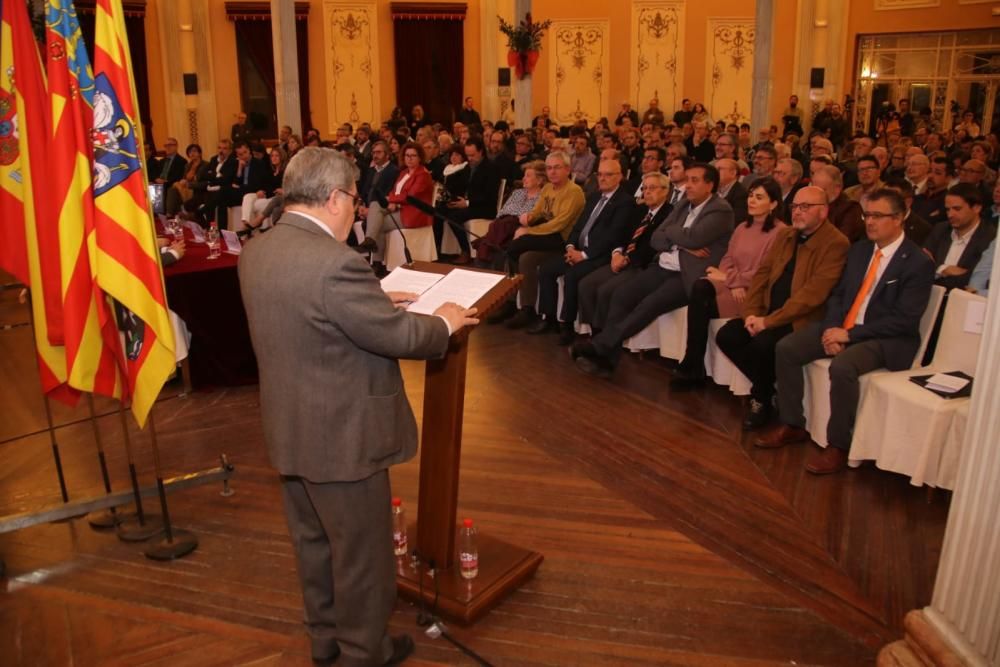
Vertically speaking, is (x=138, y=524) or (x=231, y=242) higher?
(x=231, y=242)

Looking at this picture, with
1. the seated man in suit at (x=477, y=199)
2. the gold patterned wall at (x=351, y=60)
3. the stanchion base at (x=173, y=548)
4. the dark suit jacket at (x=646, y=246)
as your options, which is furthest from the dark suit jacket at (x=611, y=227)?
the gold patterned wall at (x=351, y=60)

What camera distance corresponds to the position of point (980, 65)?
1459 cm

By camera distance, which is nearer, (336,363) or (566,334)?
(336,363)

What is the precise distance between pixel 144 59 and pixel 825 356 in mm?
13556

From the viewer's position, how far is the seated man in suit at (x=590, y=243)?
5.95 meters

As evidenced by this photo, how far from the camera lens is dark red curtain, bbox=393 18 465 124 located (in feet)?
52.9

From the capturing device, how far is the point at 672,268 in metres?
5.49

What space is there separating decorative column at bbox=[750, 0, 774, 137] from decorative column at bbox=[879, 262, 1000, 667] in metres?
10.6

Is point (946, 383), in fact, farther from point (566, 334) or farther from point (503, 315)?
point (503, 315)

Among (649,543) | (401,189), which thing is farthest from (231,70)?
(649,543)

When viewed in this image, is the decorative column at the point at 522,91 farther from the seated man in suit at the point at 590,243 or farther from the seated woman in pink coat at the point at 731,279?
the seated woman in pink coat at the point at 731,279

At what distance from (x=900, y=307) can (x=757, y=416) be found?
911mm

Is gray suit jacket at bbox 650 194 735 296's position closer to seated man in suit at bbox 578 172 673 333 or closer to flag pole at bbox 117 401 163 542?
seated man in suit at bbox 578 172 673 333

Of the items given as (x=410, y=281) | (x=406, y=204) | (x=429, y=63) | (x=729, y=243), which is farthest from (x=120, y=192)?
(x=429, y=63)
